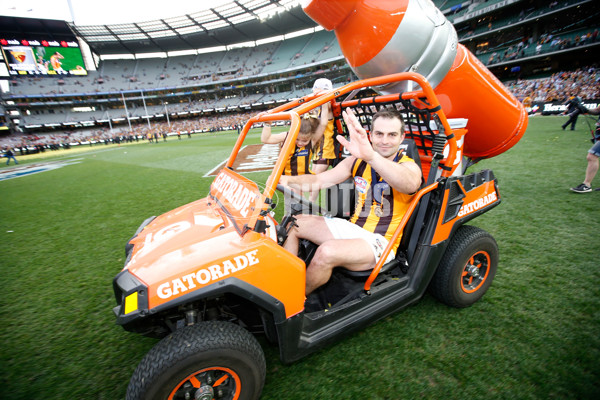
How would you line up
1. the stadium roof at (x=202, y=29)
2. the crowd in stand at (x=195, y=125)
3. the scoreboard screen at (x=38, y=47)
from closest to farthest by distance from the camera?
the crowd in stand at (x=195, y=125) → the stadium roof at (x=202, y=29) → the scoreboard screen at (x=38, y=47)

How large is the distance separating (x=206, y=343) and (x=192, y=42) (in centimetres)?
6715

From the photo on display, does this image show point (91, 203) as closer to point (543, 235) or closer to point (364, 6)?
point (364, 6)

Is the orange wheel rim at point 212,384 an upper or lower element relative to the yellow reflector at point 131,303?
lower

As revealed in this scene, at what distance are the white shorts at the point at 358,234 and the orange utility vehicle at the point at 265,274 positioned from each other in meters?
0.07

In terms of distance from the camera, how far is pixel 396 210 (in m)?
2.17

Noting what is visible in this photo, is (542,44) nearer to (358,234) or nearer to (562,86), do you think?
(562,86)

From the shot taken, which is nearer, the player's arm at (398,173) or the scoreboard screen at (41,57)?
the player's arm at (398,173)

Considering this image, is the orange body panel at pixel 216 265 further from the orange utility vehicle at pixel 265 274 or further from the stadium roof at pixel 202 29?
the stadium roof at pixel 202 29

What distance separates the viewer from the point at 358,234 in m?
2.10

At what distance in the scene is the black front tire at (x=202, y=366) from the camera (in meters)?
1.36

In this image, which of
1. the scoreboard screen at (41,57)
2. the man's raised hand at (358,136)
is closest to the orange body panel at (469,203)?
the man's raised hand at (358,136)

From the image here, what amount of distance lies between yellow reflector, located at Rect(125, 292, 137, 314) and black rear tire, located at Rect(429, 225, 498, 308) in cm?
225

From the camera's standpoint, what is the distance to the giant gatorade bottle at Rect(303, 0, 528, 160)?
2.06 m

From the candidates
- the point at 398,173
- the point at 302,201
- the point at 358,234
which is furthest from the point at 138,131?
the point at 398,173
